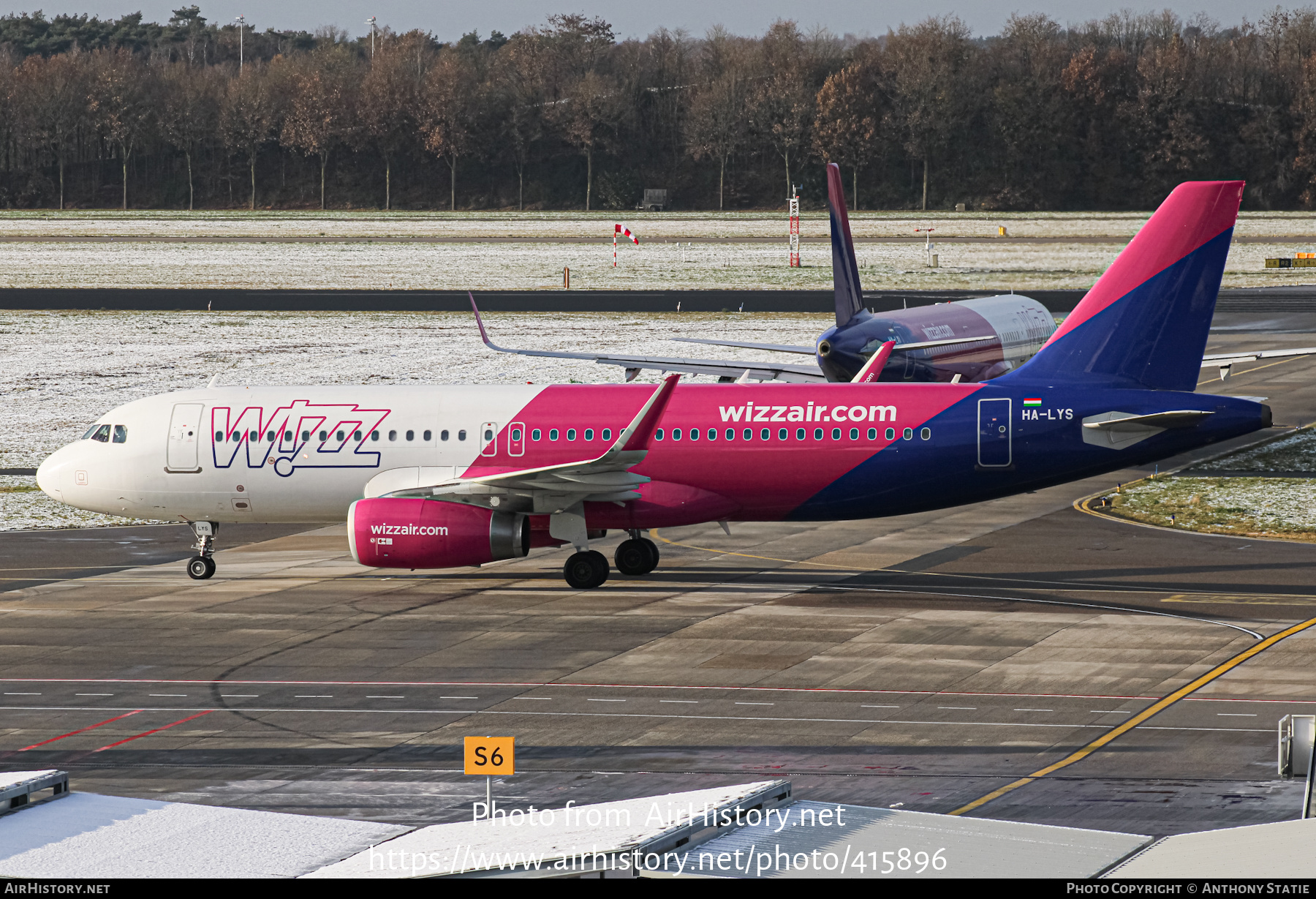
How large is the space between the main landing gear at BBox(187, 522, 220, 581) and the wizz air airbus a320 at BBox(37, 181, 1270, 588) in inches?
1.7

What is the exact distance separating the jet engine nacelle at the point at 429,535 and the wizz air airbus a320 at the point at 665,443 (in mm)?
46

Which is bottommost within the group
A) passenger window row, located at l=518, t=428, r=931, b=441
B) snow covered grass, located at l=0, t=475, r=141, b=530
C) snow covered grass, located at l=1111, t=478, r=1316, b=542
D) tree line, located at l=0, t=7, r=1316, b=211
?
snow covered grass, located at l=0, t=475, r=141, b=530

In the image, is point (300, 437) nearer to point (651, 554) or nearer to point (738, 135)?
point (651, 554)

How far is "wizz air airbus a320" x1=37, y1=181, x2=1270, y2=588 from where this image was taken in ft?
107

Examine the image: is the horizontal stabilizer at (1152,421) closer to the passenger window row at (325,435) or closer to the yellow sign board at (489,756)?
the passenger window row at (325,435)

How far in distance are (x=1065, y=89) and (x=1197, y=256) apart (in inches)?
5840

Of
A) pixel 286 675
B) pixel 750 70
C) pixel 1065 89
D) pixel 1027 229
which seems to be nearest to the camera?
pixel 286 675

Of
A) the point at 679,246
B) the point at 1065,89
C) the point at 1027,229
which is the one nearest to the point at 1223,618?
the point at 679,246

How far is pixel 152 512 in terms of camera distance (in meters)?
36.2

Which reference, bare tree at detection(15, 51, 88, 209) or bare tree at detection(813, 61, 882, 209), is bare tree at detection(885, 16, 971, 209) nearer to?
bare tree at detection(813, 61, 882, 209)

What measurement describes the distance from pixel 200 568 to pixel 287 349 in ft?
130

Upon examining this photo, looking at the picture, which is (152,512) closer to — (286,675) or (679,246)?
(286,675)

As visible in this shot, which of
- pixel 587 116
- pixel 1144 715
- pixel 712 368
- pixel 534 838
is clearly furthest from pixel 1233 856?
pixel 587 116

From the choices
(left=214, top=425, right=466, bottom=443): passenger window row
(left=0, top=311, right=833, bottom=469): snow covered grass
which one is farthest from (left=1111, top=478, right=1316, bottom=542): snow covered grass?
(left=214, top=425, right=466, bottom=443): passenger window row
